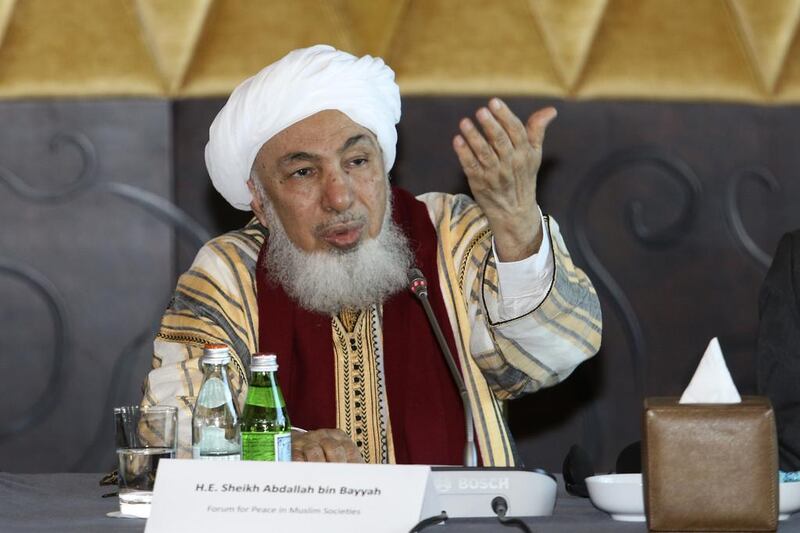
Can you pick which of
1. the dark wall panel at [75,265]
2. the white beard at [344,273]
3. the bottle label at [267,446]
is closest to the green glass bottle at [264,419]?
the bottle label at [267,446]

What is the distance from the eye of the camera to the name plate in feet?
4.76

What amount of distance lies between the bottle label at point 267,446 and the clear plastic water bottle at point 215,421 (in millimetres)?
52

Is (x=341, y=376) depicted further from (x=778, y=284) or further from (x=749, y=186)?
(x=749, y=186)

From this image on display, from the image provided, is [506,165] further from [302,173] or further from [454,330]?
[302,173]

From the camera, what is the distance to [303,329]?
2721mm

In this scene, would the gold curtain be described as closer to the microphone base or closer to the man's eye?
the man's eye

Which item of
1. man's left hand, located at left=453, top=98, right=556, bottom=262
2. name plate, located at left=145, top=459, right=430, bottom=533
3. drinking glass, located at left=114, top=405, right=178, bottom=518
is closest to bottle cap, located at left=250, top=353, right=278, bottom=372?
drinking glass, located at left=114, top=405, right=178, bottom=518

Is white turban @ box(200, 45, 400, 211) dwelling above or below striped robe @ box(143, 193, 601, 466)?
above

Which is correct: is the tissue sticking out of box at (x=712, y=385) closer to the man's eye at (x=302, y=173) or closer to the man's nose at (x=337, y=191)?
the man's nose at (x=337, y=191)

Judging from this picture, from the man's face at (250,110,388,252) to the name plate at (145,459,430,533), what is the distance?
1.21m

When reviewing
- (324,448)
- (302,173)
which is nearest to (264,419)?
(324,448)

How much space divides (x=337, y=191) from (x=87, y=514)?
1.09 m

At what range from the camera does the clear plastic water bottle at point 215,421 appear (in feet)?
6.00

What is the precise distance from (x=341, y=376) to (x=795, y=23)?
1933 mm
